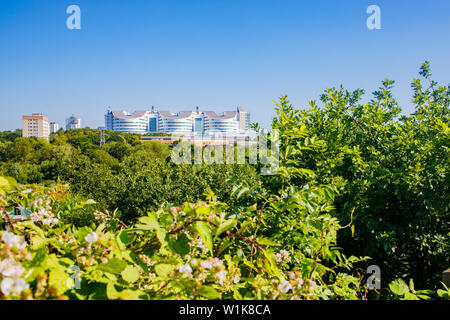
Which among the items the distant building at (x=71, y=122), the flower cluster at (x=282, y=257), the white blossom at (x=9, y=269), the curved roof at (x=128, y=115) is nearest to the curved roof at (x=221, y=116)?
the curved roof at (x=128, y=115)

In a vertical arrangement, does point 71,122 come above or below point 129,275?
above

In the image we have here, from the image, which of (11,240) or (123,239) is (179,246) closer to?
(123,239)

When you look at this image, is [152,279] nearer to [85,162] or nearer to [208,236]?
[208,236]

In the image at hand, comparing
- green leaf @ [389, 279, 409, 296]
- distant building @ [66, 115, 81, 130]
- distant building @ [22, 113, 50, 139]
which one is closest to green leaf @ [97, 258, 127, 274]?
green leaf @ [389, 279, 409, 296]

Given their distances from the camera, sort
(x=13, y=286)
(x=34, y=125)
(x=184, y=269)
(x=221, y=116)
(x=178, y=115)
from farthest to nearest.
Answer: (x=178, y=115) < (x=221, y=116) < (x=34, y=125) < (x=184, y=269) < (x=13, y=286)

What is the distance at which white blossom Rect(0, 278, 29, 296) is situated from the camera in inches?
26.1

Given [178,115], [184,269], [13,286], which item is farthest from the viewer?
[178,115]

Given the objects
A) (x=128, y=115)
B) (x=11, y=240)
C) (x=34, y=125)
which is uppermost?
(x=128, y=115)

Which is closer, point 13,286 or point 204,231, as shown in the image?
point 13,286

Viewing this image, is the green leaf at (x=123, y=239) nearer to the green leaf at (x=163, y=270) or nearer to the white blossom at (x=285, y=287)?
the green leaf at (x=163, y=270)

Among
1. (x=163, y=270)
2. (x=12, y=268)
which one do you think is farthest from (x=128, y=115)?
(x=12, y=268)

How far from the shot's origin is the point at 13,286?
2.23 feet

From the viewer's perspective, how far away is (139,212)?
12.9 m

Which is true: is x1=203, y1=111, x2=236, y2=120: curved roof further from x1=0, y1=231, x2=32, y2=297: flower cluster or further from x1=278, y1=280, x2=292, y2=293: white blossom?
x1=0, y1=231, x2=32, y2=297: flower cluster
